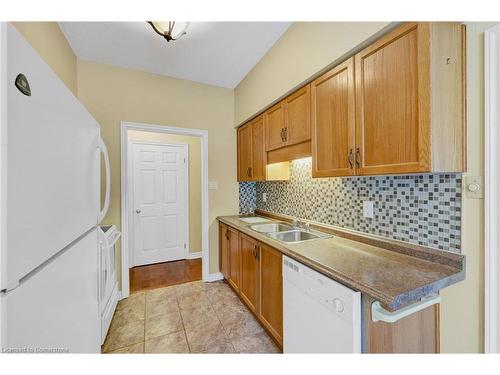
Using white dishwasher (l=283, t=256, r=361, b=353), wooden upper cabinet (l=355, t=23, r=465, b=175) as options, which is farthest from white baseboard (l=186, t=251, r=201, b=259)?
wooden upper cabinet (l=355, t=23, r=465, b=175)

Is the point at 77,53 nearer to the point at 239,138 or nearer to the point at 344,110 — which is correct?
the point at 239,138

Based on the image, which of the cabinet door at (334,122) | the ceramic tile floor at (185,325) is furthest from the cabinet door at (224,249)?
the cabinet door at (334,122)

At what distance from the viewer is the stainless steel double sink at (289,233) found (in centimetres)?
188

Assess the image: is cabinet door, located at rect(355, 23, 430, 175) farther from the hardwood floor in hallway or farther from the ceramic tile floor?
the hardwood floor in hallway

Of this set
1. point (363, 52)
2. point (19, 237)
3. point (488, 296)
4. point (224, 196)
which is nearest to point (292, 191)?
point (224, 196)

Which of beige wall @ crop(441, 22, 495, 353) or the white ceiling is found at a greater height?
the white ceiling

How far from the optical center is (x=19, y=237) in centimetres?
54

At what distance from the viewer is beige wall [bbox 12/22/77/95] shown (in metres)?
1.39

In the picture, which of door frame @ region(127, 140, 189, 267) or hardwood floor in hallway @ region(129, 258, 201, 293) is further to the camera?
door frame @ region(127, 140, 189, 267)

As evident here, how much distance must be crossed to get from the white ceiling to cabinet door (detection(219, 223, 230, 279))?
6.53ft

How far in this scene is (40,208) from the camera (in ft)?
2.09

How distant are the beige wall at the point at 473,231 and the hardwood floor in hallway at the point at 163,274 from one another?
276cm

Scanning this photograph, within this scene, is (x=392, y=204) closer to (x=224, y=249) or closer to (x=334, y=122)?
(x=334, y=122)

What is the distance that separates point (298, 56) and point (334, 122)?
0.70m
